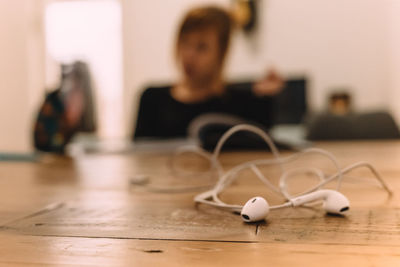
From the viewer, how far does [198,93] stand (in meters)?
2.21

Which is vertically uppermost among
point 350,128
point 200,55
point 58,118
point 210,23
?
point 210,23

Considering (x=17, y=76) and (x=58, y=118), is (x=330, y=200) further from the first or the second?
(x=17, y=76)

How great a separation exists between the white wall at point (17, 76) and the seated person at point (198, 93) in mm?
1110

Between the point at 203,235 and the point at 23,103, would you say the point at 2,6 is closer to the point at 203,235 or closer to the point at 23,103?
the point at 23,103

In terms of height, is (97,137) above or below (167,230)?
below

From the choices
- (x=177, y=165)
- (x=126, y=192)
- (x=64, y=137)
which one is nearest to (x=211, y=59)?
(x=64, y=137)

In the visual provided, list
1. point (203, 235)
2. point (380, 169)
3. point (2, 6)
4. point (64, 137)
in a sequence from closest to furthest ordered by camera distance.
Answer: point (203, 235)
point (380, 169)
point (64, 137)
point (2, 6)

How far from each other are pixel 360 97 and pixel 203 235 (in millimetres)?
3456

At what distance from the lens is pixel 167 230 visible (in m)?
0.35

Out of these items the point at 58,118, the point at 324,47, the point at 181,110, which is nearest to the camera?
the point at 58,118

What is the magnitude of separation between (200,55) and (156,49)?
187 centimetres

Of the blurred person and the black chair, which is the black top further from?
the blurred person

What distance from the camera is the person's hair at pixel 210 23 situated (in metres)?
2.09

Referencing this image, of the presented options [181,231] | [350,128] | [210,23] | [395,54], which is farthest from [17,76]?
[181,231]
